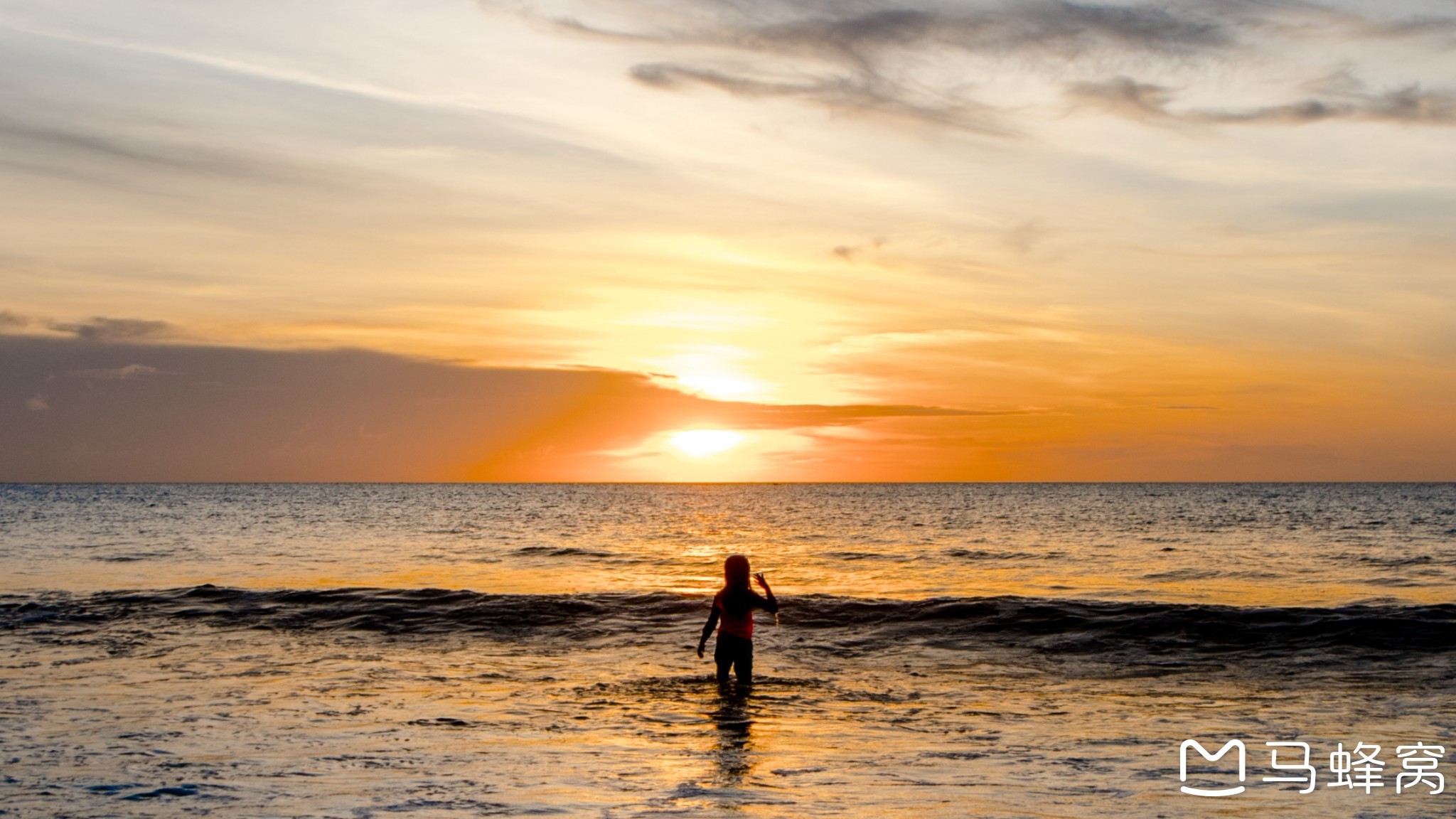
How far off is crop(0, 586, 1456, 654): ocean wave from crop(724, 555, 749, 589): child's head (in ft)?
22.1

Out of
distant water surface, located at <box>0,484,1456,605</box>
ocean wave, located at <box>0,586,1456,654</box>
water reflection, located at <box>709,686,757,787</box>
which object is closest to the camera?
water reflection, located at <box>709,686,757,787</box>

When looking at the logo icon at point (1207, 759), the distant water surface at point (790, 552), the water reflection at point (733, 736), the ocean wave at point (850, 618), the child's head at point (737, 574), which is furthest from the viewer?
the distant water surface at point (790, 552)

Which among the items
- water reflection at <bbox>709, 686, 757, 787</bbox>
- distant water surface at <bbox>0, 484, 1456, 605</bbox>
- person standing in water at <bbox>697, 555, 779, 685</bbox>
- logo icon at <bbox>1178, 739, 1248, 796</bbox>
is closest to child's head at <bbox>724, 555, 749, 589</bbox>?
person standing in water at <bbox>697, 555, 779, 685</bbox>

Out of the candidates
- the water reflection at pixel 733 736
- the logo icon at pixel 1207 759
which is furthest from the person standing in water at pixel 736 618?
the logo icon at pixel 1207 759

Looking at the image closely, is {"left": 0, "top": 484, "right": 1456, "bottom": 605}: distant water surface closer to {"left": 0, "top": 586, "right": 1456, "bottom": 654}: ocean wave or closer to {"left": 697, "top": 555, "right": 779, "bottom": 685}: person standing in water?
{"left": 0, "top": 586, "right": 1456, "bottom": 654}: ocean wave

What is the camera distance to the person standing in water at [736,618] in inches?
548

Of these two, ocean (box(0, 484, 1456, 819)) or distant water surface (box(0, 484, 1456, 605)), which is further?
distant water surface (box(0, 484, 1456, 605))

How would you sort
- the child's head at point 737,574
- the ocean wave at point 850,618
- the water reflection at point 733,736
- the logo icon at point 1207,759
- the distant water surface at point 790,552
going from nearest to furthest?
the logo icon at point 1207,759, the water reflection at point 733,736, the child's head at point 737,574, the ocean wave at point 850,618, the distant water surface at point 790,552

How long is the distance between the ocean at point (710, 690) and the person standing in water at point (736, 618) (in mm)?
471

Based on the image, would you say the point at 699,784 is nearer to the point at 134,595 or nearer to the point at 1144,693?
the point at 1144,693

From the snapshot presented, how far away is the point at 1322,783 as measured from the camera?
9430mm

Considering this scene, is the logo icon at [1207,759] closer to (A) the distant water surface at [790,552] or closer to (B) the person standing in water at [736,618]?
(B) the person standing in water at [736,618]

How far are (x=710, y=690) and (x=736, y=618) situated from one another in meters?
1.21

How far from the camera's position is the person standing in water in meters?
13.9
